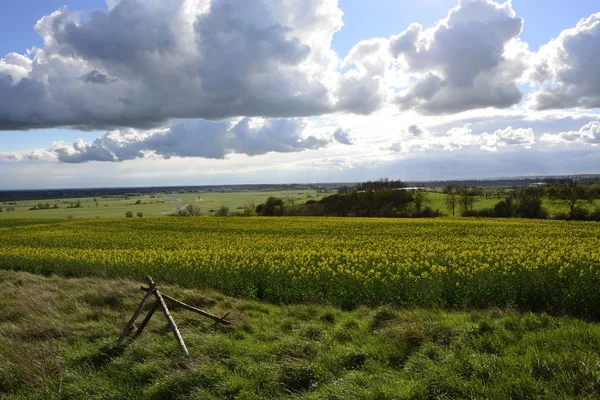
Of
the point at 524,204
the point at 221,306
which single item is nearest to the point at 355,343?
the point at 221,306

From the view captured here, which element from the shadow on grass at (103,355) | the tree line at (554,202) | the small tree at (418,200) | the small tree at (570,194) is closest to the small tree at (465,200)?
the small tree at (418,200)

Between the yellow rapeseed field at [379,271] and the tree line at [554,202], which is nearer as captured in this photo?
the yellow rapeseed field at [379,271]

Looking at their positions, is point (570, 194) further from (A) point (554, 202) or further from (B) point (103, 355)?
(B) point (103, 355)

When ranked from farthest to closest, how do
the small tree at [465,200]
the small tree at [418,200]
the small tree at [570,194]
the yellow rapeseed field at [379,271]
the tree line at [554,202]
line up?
the small tree at [465,200], the small tree at [418,200], the small tree at [570,194], the tree line at [554,202], the yellow rapeseed field at [379,271]

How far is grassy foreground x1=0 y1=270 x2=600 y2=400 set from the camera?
5.66m

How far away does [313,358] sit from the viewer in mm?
6797

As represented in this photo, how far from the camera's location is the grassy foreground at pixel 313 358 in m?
5.66

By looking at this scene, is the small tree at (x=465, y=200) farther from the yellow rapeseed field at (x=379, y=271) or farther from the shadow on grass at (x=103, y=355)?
the shadow on grass at (x=103, y=355)

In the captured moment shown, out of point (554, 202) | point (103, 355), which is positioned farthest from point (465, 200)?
point (103, 355)

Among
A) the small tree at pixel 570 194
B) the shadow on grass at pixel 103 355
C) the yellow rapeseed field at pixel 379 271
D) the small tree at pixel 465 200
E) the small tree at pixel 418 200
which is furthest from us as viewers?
the small tree at pixel 465 200

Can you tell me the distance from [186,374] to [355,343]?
9.91 ft

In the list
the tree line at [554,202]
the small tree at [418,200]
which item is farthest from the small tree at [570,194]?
the small tree at [418,200]

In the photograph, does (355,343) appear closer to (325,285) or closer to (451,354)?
(451,354)

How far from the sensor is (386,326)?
851 cm
